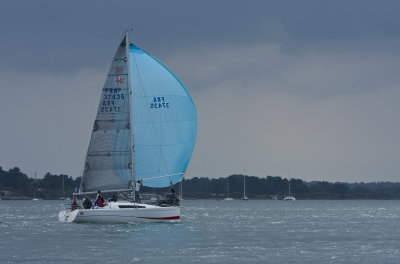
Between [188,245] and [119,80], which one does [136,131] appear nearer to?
[119,80]

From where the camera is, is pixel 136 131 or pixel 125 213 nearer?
pixel 125 213

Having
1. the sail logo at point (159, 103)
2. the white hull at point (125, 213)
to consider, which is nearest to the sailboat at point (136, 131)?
the sail logo at point (159, 103)

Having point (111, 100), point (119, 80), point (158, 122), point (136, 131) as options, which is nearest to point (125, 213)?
point (136, 131)

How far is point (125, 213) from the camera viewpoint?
188 ft

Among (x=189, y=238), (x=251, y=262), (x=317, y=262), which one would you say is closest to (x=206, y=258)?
(x=251, y=262)

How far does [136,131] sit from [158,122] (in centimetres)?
177

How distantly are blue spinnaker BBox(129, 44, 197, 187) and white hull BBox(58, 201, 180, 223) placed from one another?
3.49m

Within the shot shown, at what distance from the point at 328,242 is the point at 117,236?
41.4 ft

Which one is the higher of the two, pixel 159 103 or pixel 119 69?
pixel 119 69

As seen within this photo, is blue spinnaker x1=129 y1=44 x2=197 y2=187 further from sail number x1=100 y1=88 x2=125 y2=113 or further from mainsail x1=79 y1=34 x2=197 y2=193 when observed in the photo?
sail number x1=100 y1=88 x2=125 y2=113

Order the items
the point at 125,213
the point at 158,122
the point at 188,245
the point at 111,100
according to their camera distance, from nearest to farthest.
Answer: the point at 188,245, the point at 125,213, the point at 111,100, the point at 158,122

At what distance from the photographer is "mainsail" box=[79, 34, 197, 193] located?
6134cm

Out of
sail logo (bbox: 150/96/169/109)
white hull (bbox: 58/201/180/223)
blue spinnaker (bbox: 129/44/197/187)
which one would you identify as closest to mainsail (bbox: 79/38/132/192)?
blue spinnaker (bbox: 129/44/197/187)

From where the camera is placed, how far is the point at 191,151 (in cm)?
6291
